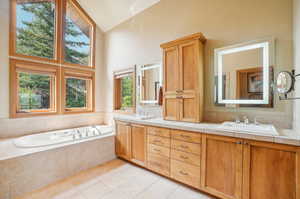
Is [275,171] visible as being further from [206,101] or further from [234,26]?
[234,26]

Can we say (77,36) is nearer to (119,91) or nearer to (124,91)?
(119,91)

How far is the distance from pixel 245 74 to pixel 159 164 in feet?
5.98

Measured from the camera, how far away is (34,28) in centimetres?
300

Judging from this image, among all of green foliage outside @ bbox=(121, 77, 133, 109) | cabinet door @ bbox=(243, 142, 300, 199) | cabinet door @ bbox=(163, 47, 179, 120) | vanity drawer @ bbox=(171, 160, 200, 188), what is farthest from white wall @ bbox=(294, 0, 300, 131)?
green foliage outside @ bbox=(121, 77, 133, 109)

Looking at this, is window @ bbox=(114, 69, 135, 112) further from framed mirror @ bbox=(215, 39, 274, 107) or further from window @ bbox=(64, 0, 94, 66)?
framed mirror @ bbox=(215, 39, 274, 107)

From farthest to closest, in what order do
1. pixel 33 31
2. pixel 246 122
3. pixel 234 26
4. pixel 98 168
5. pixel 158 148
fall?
pixel 33 31
pixel 98 168
pixel 158 148
pixel 234 26
pixel 246 122

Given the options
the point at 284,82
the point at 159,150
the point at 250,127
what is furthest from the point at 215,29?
the point at 159,150

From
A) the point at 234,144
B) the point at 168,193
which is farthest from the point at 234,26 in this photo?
the point at 168,193

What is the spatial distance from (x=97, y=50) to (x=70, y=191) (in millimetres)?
3455

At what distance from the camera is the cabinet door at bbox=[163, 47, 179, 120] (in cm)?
224

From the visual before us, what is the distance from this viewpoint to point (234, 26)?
198 cm

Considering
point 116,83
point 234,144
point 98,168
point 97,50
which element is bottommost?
point 98,168

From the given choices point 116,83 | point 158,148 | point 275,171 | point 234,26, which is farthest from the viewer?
point 116,83

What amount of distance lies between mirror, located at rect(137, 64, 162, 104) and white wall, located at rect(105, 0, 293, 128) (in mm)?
180
